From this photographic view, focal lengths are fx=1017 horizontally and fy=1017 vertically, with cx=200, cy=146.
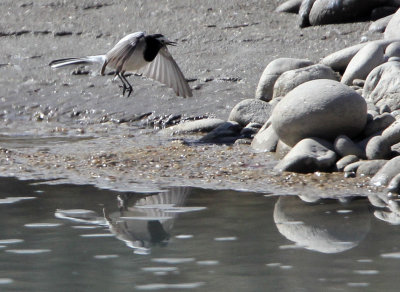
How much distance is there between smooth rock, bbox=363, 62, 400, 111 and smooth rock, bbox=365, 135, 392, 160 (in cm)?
142

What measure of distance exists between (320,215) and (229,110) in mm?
5029

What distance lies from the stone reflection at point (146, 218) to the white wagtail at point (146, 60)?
3267 millimetres

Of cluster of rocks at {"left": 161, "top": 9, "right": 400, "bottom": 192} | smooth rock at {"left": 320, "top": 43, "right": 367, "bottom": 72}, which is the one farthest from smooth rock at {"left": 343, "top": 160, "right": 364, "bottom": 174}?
smooth rock at {"left": 320, "top": 43, "right": 367, "bottom": 72}

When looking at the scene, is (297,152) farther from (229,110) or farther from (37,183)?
(229,110)

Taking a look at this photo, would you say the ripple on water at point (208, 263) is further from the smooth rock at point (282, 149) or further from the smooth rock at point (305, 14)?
the smooth rock at point (305, 14)

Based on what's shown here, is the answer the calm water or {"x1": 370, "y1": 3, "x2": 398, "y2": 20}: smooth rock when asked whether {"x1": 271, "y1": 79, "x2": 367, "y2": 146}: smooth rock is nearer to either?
the calm water

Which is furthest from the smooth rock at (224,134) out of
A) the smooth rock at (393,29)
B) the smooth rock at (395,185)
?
the smooth rock at (395,185)

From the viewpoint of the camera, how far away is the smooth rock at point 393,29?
41.1 ft

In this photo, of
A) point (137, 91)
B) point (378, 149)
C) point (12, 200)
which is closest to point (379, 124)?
point (378, 149)

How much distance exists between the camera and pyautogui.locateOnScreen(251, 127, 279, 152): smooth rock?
32.9 feet

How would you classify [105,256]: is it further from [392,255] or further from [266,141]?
[266,141]

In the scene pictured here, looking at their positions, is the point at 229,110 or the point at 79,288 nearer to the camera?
the point at 79,288

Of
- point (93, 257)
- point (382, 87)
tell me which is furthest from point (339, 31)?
point (93, 257)

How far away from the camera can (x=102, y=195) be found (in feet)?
27.1
